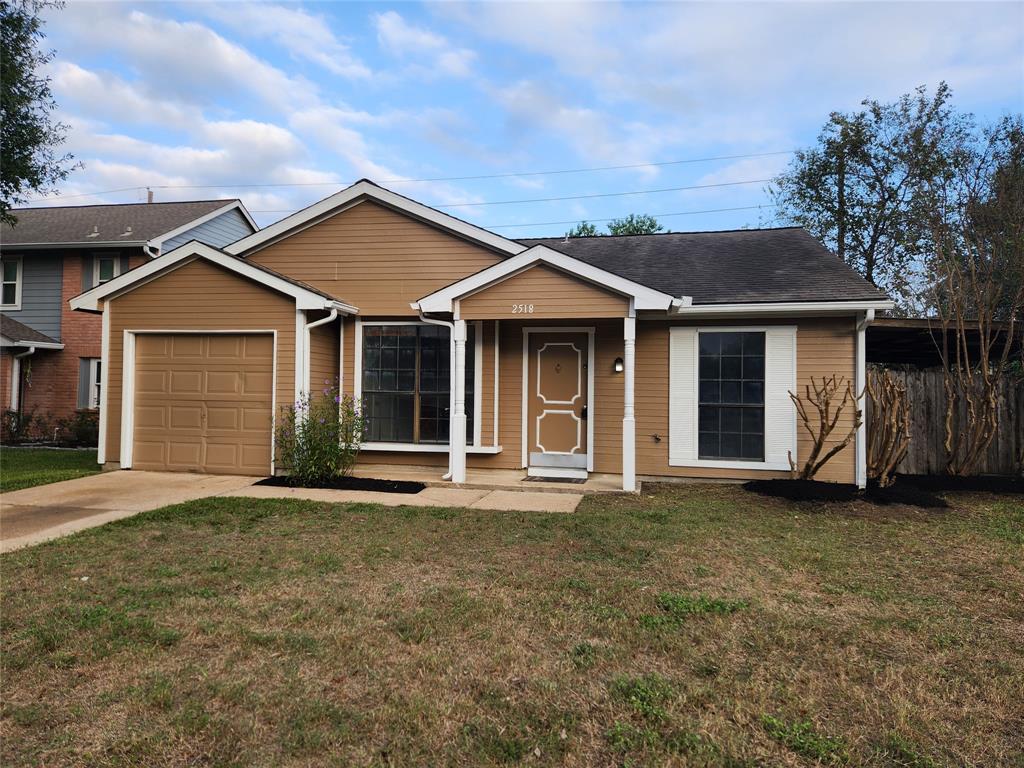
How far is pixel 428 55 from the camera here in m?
11.4

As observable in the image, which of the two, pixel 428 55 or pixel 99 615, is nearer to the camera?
pixel 99 615

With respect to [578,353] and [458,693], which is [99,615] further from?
[578,353]

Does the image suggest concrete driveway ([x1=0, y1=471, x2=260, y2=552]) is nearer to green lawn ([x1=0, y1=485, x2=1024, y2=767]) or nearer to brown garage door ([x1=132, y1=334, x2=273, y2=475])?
brown garage door ([x1=132, y1=334, x2=273, y2=475])

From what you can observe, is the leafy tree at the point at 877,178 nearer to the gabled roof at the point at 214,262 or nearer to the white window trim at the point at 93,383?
the gabled roof at the point at 214,262

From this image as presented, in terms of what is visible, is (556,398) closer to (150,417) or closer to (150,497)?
(150,497)

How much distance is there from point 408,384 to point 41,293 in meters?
12.2

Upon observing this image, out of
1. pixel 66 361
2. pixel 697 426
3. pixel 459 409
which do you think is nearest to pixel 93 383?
pixel 66 361

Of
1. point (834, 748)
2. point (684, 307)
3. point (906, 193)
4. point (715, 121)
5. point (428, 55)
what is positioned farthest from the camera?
point (906, 193)

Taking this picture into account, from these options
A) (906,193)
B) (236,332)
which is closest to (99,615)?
(236,332)

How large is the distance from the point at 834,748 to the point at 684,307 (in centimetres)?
660

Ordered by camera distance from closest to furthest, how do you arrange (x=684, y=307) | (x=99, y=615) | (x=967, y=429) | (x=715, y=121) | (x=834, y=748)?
(x=834, y=748) < (x=99, y=615) < (x=684, y=307) < (x=967, y=429) < (x=715, y=121)

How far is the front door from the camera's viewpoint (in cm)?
966

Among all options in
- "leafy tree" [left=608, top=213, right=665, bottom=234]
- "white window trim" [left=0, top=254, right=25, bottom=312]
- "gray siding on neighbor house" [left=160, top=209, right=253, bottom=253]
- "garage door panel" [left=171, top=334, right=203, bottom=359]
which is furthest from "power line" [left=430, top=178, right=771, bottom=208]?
"garage door panel" [left=171, top=334, right=203, bottom=359]

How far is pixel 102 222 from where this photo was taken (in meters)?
16.9
